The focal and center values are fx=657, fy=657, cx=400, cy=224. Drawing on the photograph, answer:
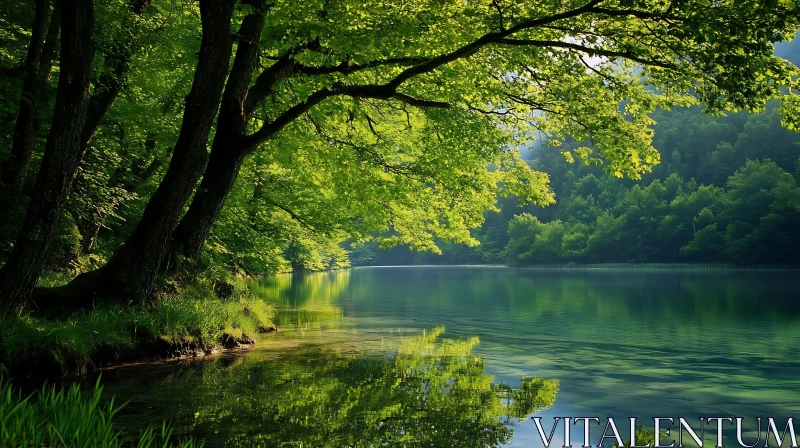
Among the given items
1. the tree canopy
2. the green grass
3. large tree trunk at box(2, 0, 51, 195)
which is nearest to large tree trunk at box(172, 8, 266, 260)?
the tree canopy

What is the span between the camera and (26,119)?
11461 millimetres

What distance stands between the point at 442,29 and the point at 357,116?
20.7ft

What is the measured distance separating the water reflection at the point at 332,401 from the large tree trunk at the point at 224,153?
8.04 feet

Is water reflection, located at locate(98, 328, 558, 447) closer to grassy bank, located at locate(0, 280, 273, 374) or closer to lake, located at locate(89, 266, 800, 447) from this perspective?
lake, located at locate(89, 266, 800, 447)

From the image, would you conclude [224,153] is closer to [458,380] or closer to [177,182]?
[177,182]

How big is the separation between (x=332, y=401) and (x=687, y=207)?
94.4m

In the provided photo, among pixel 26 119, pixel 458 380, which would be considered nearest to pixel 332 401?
pixel 458 380

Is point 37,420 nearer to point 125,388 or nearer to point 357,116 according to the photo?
point 125,388

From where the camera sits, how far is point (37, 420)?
529cm

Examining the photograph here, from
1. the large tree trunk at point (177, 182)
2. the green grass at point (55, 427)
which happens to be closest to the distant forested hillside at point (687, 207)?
the large tree trunk at point (177, 182)

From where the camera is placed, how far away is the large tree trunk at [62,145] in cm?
873

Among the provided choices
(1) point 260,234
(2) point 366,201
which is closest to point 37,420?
(2) point 366,201

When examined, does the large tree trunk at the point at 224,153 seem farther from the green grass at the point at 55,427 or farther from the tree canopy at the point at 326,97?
the green grass at the point at 55,427

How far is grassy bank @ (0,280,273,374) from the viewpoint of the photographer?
29.7ft
